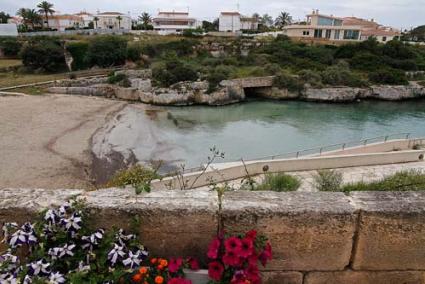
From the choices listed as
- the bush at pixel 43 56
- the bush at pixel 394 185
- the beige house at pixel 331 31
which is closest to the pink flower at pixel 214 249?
the bush at pixel 394 185

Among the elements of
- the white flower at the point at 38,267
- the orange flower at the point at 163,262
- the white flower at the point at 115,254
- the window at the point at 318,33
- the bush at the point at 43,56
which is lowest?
the bush at the point at 43,56

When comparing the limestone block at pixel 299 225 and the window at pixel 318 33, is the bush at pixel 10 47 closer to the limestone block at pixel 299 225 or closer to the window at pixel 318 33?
the window at pixel 318 33

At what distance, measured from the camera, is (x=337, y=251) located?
256 centimetres

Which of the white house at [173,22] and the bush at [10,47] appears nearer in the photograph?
the bush at [10,47]

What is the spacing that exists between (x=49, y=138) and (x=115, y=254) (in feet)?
81.5

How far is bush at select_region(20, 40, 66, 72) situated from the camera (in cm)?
4775

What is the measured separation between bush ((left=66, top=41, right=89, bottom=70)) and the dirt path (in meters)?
15.9

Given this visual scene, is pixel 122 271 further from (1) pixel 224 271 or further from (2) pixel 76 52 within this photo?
(2) pixel 76 52

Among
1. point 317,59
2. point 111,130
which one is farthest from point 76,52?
point 317,59

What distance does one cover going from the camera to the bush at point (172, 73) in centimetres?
4172

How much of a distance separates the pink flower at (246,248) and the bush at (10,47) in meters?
63.8

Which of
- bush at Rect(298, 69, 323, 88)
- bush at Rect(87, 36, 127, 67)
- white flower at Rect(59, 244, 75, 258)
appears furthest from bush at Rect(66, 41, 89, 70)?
white flower at Rect(59, 244, 75, 258)

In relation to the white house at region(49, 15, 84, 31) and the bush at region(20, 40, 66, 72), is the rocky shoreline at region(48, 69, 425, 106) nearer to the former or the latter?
the bush at region(20, 40, 66, 72)

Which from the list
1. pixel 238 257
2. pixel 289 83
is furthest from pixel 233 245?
pixel 289 83
